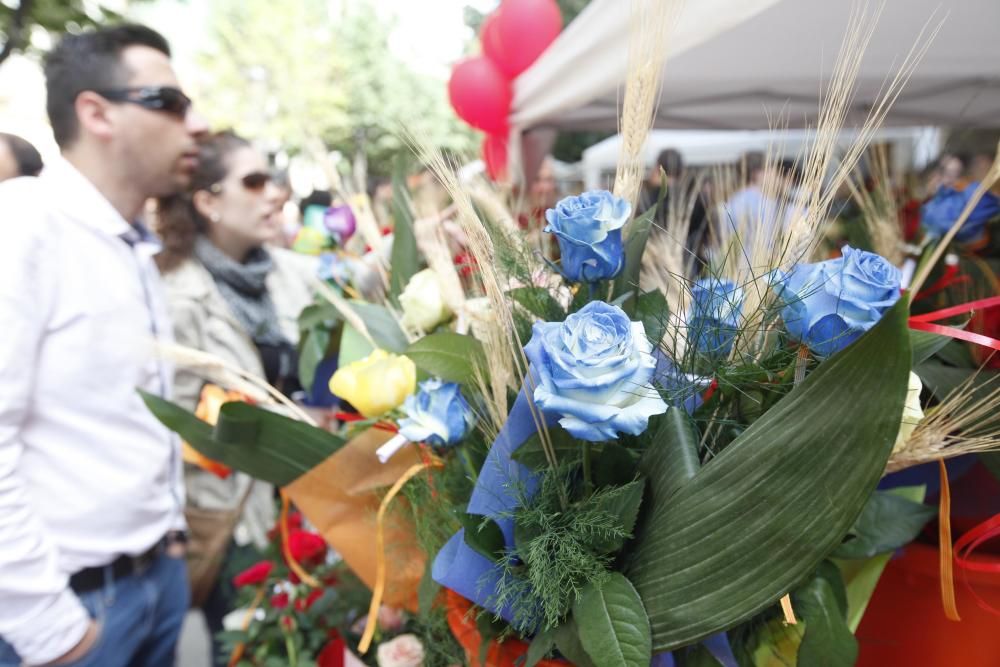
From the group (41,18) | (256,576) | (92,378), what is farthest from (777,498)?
(41,18)

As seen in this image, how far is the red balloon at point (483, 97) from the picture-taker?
3291mm

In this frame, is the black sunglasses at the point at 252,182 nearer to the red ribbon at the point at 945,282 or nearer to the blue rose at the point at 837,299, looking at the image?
the red ribbon at the point at 945,282

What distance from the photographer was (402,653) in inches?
40.8

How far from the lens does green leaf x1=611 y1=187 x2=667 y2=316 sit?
2.79 feet

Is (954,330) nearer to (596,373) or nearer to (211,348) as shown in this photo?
(596,373)

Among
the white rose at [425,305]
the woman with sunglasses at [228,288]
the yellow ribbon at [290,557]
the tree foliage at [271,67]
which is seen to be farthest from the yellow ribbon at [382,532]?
the tree foliage at [271,67]

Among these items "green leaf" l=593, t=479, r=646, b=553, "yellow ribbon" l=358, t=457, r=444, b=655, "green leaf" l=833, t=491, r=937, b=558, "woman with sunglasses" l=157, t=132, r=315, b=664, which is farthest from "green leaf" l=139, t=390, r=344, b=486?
"woman with sunglasses" l=157, t=132, r=315, b=664

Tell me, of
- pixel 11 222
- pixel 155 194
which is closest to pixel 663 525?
pixel 11 222

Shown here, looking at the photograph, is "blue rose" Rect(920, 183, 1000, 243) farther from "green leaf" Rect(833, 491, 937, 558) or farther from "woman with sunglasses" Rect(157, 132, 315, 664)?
"woman with sunglasses" Rect(157, 132, 315, 664)

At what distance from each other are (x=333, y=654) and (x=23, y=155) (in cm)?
169

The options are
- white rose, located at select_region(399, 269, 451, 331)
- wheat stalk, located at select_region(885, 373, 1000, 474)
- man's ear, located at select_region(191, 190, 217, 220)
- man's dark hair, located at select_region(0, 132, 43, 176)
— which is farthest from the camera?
man's ear, located at select_region(191, 190, 217, 220)

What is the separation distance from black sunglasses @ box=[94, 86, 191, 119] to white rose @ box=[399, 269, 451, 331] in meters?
1.03

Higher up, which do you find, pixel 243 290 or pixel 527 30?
pixel 527 30

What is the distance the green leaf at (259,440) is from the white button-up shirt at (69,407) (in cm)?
25
